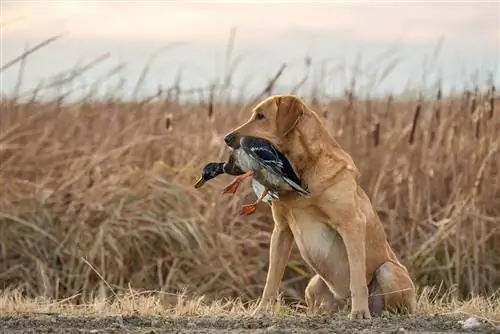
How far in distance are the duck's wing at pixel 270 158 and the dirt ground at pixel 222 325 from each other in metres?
0.72

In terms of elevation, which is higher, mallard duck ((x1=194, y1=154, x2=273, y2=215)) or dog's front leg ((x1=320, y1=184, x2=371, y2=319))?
mallard duck ((x1=194, y1=154, x2=273, y2=215))

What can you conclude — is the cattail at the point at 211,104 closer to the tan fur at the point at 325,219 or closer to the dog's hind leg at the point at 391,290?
the tan fur at the point at 325,219

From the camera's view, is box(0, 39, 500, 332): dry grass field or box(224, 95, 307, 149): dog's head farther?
box(0, 39, 500, 332): dry grass field

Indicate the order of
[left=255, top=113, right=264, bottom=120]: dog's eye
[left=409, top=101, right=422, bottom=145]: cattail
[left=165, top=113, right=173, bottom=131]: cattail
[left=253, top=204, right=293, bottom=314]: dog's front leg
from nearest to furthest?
[left=255, top=113, right=264, bottom=120]: dog's eye < [left=253, top=204, right=293, bottom=314]: dog's front leg < [left=409, top=101, right=422, bottom=145]: cattail < [left=165, top=113, right=173, bottom=131]: cattail

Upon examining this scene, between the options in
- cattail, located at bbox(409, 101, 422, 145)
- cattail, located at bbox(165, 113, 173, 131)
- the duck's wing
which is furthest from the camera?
cattail, located at bbox(165, 113, 173, 131)

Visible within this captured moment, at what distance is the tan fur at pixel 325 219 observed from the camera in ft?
19.2

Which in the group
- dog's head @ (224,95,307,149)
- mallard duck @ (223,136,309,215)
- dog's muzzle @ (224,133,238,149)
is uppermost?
dog's head @ (224,95,307,149)

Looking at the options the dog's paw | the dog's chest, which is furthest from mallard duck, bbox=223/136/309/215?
the dog's paw

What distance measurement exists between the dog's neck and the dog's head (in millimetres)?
46

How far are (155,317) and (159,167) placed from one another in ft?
11.8

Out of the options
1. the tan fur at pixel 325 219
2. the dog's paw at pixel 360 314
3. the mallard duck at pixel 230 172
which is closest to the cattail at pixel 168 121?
the mallard duck at pixel 230 172

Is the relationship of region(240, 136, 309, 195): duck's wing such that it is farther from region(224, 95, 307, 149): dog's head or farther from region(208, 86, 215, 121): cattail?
region(208, 86, 215, 121): cattail

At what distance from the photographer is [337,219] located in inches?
231

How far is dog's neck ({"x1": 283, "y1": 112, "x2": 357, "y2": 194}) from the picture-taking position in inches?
232
